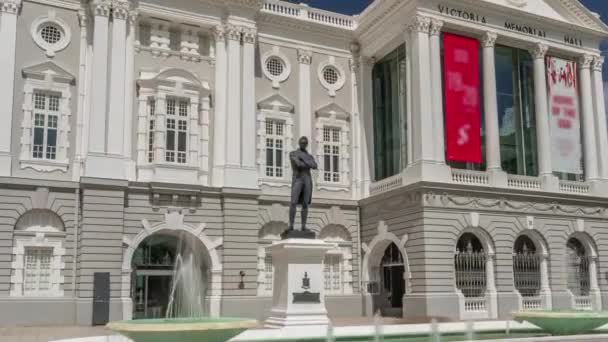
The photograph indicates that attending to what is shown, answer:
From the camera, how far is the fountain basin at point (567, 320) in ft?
49.2

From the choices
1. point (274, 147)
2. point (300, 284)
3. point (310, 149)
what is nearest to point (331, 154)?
point (310, 149)

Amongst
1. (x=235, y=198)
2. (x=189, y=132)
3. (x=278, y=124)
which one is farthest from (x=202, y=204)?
(x=278, y=124)

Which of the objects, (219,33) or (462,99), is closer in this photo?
(219,33)

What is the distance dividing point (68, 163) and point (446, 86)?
15.9m

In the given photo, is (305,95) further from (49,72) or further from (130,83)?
(49,72)

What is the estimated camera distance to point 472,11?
2998 centimetres

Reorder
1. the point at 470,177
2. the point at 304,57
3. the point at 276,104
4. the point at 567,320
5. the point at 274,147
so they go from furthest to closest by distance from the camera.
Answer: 1. the point at 304,57
2. the point at 276,104
3. the point at 274,147
4. the point at 470,177
5. the point at 567,320

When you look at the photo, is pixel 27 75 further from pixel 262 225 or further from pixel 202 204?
pixel 262 225

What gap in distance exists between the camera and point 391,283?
1220 inches

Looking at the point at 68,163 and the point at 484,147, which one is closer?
the point at 68,163

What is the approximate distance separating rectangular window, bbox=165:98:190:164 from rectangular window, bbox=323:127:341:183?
6.74 metres

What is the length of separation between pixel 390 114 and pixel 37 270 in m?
16.7

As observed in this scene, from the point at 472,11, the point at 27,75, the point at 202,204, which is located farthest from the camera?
the point at 472,11

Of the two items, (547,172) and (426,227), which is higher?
(547,172)
